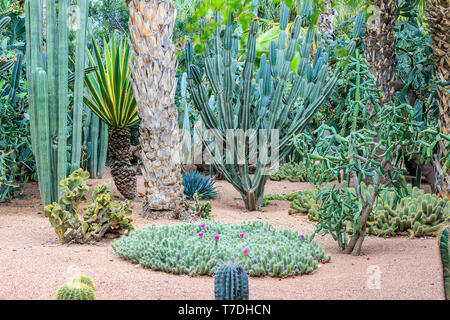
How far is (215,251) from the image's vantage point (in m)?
4.00

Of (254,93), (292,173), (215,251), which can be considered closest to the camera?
(215,251)

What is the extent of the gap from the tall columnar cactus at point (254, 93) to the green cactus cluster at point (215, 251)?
9.17 feet

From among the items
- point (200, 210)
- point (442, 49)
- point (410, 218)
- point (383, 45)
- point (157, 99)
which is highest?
point (383, 45)

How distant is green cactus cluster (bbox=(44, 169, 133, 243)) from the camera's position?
4.62m

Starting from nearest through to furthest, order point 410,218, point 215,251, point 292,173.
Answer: point 215,251, point 410,218, point 292,173

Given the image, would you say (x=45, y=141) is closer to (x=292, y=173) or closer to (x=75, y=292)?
(x=75, y=292)

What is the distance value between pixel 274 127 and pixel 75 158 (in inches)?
118

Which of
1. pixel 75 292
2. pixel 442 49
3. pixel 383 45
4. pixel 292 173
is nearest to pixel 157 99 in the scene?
pixel 442 49

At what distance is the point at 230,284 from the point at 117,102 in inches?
202

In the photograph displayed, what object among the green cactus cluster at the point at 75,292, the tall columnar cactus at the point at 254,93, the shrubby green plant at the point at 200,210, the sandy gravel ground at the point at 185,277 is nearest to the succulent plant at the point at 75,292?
the green cactus cluster at the point at 75,292

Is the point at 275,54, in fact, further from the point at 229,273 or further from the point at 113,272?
the point at 229,273

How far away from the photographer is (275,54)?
7184 millimetres

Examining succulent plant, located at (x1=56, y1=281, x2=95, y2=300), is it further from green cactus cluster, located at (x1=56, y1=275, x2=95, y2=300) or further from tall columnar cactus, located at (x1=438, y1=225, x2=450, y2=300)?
tall columnar cactus, located at (x1=438, y1=225, x2=450, y2=300)

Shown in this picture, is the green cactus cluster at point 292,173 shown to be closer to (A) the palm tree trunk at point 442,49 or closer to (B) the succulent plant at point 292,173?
(B) the succulent plant at point 292,173
